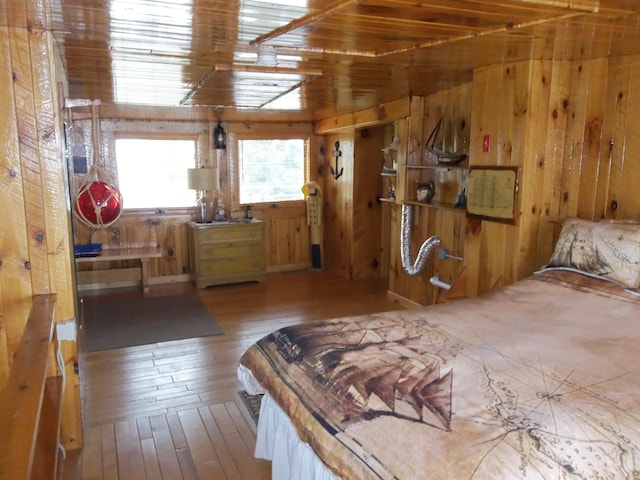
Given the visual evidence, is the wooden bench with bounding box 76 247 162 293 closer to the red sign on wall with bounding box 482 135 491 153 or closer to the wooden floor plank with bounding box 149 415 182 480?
the wooden floor plank with bounding box 149 415 182 480

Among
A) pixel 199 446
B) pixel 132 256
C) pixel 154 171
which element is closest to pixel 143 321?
pixel 132 256

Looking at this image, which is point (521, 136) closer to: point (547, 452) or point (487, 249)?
point (487, 249)

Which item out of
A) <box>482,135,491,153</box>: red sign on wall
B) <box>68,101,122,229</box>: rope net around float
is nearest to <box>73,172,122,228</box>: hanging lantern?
<box>68,101,122,229</box>: rope net around float

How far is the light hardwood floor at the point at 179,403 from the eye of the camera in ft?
8.36

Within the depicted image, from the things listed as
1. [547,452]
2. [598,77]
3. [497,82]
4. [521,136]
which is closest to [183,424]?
[547,452]

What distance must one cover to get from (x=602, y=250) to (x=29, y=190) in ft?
9.88

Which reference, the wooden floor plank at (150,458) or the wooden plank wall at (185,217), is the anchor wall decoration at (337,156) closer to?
the wooden plank wall at (185,217)

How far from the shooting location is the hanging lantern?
4316mm

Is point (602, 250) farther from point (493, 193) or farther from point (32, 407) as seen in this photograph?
point (32, 407)

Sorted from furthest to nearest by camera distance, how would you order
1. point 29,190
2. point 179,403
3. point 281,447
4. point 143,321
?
point 143,321, point 179,403, point 29,190, point 281,447

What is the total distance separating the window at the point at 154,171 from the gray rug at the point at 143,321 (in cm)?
131

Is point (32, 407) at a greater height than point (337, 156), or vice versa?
point (337, 156)

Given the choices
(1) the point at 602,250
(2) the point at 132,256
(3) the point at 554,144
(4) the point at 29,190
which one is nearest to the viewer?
(4) the point at 29,190

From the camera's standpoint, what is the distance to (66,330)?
2.54 m
